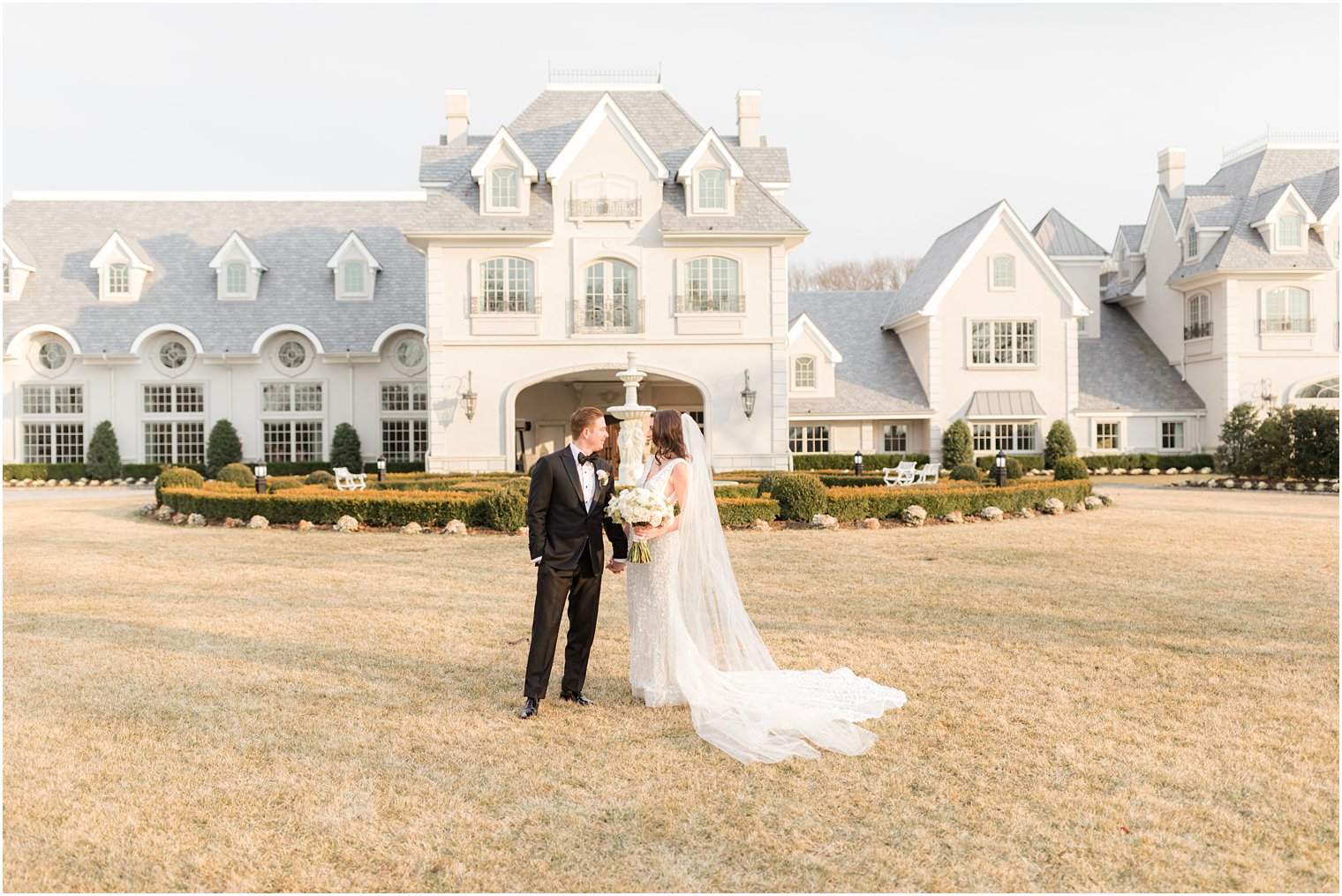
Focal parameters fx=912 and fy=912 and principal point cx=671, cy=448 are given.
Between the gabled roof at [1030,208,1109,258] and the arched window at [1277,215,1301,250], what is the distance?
584cm

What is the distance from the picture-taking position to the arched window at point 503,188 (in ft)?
82.6

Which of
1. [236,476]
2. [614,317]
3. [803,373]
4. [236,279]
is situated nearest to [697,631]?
[236,476]

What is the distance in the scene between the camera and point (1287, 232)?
1242 inches

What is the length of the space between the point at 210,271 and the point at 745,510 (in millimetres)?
25331

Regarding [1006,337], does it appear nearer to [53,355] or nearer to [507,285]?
[507,285]

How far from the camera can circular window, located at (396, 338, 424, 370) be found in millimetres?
31109

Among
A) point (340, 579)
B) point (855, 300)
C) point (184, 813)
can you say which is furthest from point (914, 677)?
point (855, 300)

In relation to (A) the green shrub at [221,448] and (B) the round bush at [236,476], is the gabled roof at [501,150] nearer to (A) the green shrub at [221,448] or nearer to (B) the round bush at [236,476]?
(B) the round bush at [236,476]

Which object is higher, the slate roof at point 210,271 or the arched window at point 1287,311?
the slate roof at point 210,271

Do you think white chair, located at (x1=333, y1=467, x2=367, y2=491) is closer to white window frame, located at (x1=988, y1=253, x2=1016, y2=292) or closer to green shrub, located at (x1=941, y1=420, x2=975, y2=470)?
green shrub, located at (x1=941, y1=420, x2=975, y2=470)

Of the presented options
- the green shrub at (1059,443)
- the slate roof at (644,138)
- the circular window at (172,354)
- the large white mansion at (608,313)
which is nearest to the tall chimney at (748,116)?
the large white mansion at (608,313)

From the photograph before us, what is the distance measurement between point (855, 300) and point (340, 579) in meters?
29.0

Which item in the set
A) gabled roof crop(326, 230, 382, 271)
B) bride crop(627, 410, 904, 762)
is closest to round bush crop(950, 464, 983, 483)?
bride crop(627, 410, 904, 762)

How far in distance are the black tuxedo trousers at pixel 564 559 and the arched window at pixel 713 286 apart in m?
19.9
